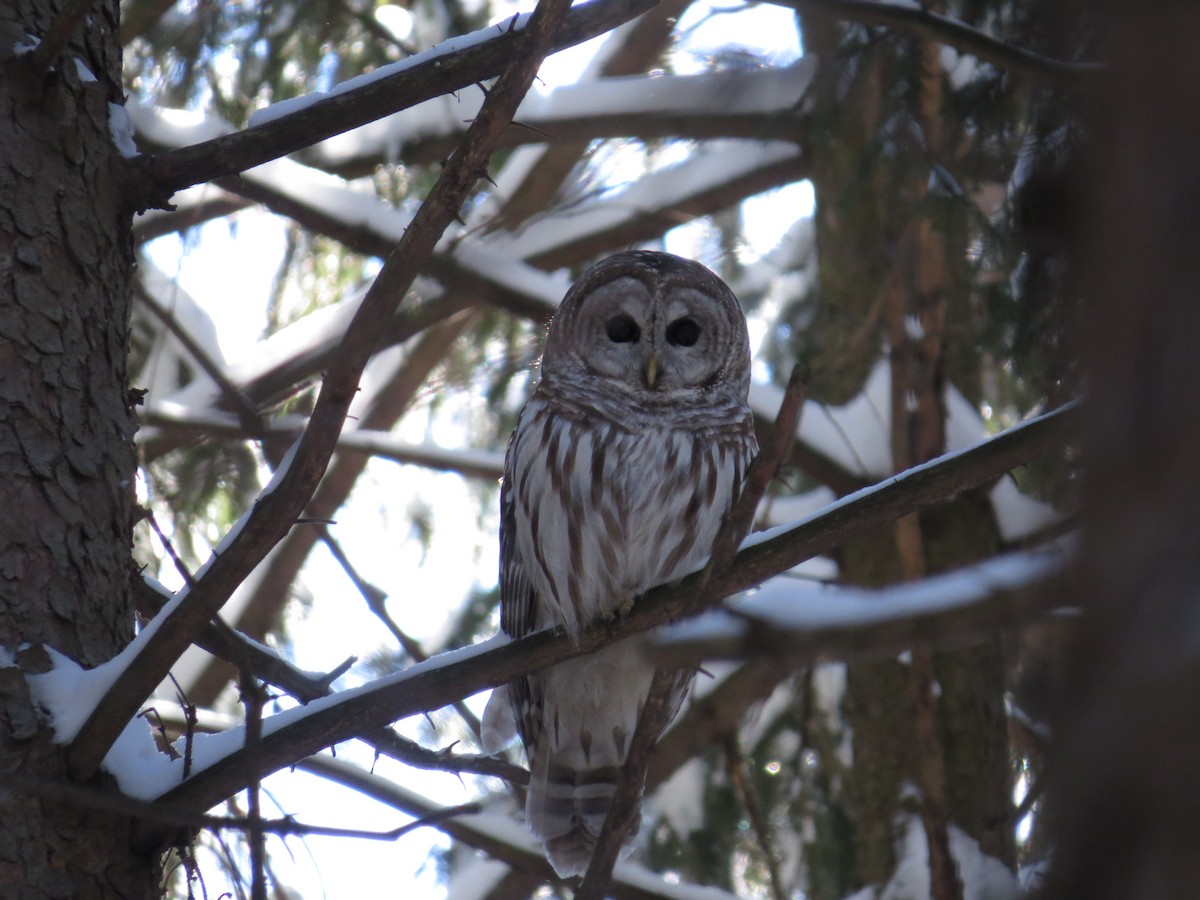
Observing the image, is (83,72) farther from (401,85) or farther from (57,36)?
(401,85)

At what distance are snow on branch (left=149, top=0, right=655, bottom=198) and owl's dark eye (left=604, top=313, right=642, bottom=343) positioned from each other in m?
1.83

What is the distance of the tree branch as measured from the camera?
6.52ft

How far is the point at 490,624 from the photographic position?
5.82 meters

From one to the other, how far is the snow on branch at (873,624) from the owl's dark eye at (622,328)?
3.04 m

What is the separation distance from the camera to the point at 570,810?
4.00m

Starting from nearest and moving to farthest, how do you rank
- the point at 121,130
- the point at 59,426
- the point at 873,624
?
the point at 873,624
the point at 59,426
the point at 121,130

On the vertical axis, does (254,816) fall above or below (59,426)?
below

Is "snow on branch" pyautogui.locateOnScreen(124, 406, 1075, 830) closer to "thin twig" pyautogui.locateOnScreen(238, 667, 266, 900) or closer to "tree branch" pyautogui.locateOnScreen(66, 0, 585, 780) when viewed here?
"tree branch" pyautogui.locateOnScreen(66, 0, 585, 780)

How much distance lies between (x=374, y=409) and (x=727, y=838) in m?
2.20

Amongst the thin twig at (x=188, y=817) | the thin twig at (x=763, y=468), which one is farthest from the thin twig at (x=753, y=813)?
the thin twig at (x=188, y=817)

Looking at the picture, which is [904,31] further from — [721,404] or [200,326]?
[200,326]

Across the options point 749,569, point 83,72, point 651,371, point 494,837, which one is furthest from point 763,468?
point 651,371

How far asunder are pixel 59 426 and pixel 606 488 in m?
1.65

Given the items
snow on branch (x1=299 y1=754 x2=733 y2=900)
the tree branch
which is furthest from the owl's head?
the tree branch
